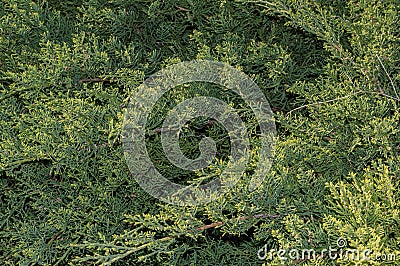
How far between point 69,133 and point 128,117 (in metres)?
0.16

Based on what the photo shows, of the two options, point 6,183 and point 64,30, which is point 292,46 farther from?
point 6,183

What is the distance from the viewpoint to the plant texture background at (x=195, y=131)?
3.82ft

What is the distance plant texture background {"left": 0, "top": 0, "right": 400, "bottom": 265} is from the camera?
3.82 ft
